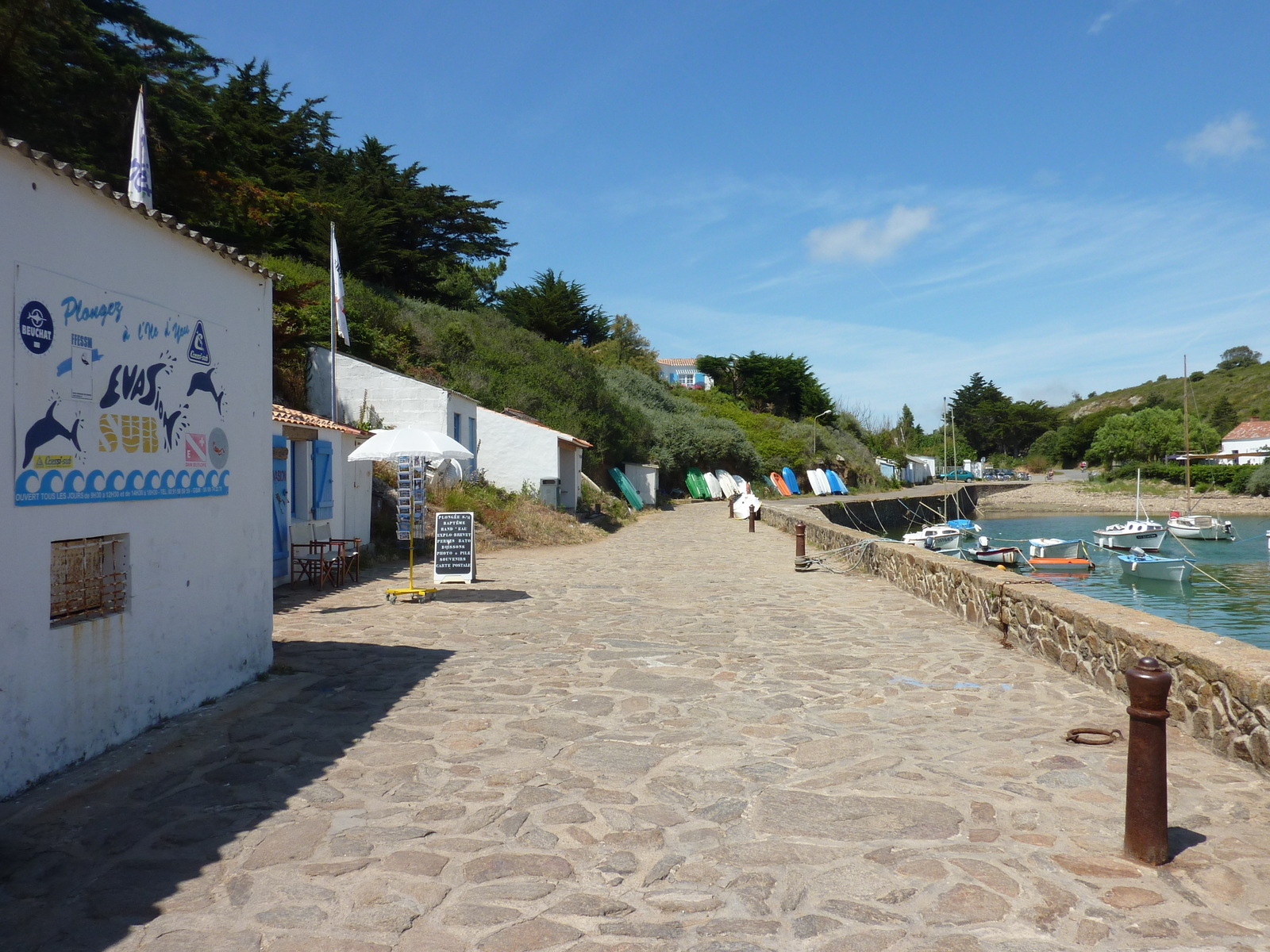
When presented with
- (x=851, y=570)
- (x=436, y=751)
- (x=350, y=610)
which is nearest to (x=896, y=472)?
(x=851, y=570)

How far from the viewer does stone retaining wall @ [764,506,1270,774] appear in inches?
183

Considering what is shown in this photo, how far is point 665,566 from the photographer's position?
15992 millimetres

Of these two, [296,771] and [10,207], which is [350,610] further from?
[10,207]

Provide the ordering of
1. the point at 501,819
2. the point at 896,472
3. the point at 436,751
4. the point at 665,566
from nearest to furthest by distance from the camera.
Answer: the point at 501,819 → the point at 436,751 → the point at 665,566 → the point at 896,472

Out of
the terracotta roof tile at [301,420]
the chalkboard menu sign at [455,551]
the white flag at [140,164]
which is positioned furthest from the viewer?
the terracotta roof tile at [301,420]

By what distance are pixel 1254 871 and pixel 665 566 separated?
12668 millimetres

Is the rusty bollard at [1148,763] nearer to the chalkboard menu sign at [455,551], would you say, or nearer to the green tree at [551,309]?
the chalkboard menu sign at [455,551]

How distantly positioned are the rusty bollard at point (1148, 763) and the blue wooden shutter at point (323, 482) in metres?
12.3

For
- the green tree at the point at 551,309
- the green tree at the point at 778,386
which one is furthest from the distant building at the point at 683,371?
the green tree at the point at 551,309

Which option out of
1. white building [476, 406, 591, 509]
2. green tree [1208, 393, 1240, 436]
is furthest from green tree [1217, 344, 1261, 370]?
white building [476, 406, 591, 509]

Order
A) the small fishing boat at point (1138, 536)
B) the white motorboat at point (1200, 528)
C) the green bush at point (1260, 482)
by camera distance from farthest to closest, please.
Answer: the green bush at point (1260, 482) → the white motorboat at point (1200, 528) → the small fishing boat at point (1138, 536)

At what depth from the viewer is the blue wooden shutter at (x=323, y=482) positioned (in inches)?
533

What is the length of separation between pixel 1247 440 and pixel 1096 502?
2382 centimetres

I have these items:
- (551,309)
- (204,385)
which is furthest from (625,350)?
(204,385)
